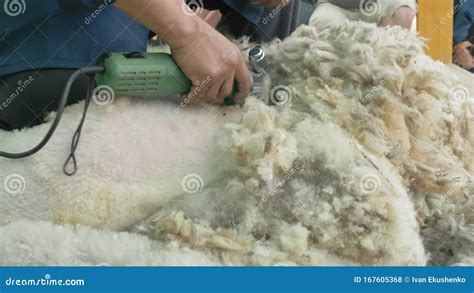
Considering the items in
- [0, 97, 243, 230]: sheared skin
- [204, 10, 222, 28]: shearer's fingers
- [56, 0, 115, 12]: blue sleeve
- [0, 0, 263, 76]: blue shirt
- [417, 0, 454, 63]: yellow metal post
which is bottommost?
[0, 97, 243, 230]: sheared skin

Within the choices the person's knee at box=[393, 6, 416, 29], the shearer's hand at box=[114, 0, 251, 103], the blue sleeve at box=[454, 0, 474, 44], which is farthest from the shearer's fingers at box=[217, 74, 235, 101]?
the blue sleeve at box=[454, 0, 474, 44]

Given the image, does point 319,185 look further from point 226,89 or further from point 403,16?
point 403,16

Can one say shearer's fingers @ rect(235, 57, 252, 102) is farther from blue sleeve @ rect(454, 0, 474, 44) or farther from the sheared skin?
blue sleeve @ rect(454, 0, 474, 44)

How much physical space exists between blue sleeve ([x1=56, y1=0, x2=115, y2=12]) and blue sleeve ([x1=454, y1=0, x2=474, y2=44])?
1542 millimetres

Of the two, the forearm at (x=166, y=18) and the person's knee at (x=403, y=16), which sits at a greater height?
the person's knee at (x=403, y=16)

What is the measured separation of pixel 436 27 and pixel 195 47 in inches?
44.9

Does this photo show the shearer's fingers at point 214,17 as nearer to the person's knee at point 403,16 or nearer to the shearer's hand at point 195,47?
the shearer's hand at point 195,47

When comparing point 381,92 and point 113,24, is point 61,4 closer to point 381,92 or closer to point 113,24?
point 113,24

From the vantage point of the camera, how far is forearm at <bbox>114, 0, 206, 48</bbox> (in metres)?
0.82

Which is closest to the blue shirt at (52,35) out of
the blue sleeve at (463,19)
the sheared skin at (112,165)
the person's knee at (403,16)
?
the sheared skin at (112,165)

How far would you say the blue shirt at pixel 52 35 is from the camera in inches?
34.7

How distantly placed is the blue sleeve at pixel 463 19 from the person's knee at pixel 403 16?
697mm
